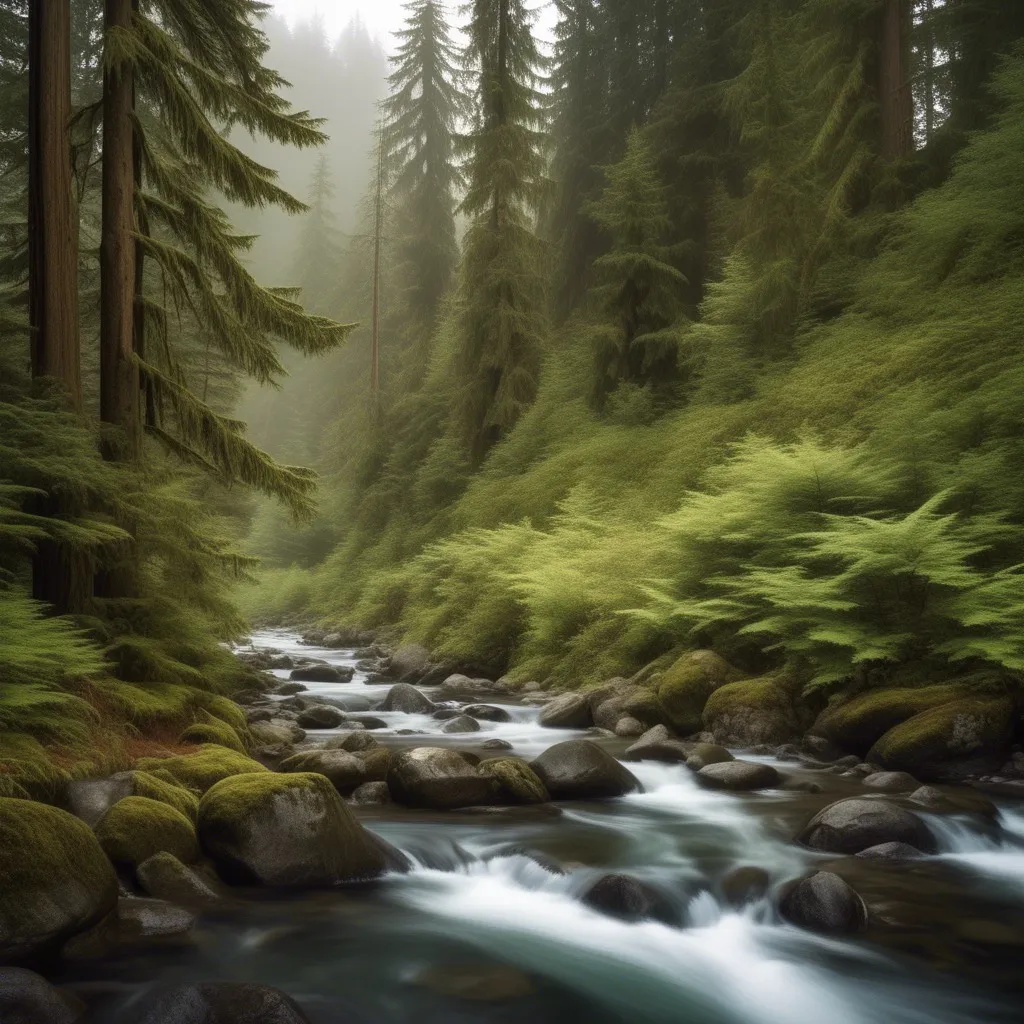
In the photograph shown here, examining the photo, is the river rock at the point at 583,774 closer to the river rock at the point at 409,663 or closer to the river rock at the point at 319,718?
the river rock at the point at 319,718

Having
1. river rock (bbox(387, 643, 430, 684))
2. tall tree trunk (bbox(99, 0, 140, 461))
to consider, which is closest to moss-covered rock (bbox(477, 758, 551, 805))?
tall tree trunk (bbox(99, 0, 140, 461))

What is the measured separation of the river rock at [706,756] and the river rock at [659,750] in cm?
13

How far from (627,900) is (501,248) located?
873 inches

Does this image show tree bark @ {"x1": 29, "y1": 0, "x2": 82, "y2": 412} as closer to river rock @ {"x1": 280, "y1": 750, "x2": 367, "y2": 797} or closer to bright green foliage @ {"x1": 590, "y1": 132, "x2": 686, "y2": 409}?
river rock @ {"x1": 280, "y1": 750, "x2": 367, "y2": 797}

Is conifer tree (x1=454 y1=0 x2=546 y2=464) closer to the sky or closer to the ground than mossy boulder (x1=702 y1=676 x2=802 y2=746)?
closer to the sky

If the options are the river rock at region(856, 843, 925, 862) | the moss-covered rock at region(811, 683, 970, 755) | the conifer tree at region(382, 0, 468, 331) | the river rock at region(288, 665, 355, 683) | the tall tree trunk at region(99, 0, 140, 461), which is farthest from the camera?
the conifer tree at region(382, 0, 468, 331)

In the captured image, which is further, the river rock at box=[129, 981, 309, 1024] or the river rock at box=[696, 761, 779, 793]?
the river rock at box=[696, 761, 779, 793]

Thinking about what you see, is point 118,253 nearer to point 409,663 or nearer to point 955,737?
point 955,737

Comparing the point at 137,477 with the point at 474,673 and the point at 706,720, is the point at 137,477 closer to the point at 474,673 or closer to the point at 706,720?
the point at 706,720

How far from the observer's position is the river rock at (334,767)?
7.55 metres

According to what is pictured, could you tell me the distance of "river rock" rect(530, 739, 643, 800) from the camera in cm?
770

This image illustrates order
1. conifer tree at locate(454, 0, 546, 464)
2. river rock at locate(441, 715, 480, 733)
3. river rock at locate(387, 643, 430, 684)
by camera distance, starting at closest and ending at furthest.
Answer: river rock at locate(441, 715, 480, 733) → river rock at locate(387, 643, 430, 684) → conifer tree at locate(454, 0, 546, 464)

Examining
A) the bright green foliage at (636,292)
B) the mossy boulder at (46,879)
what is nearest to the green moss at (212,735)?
the mossy boulder at (46,879)

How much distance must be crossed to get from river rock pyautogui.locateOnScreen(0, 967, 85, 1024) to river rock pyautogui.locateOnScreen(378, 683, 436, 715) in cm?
849
